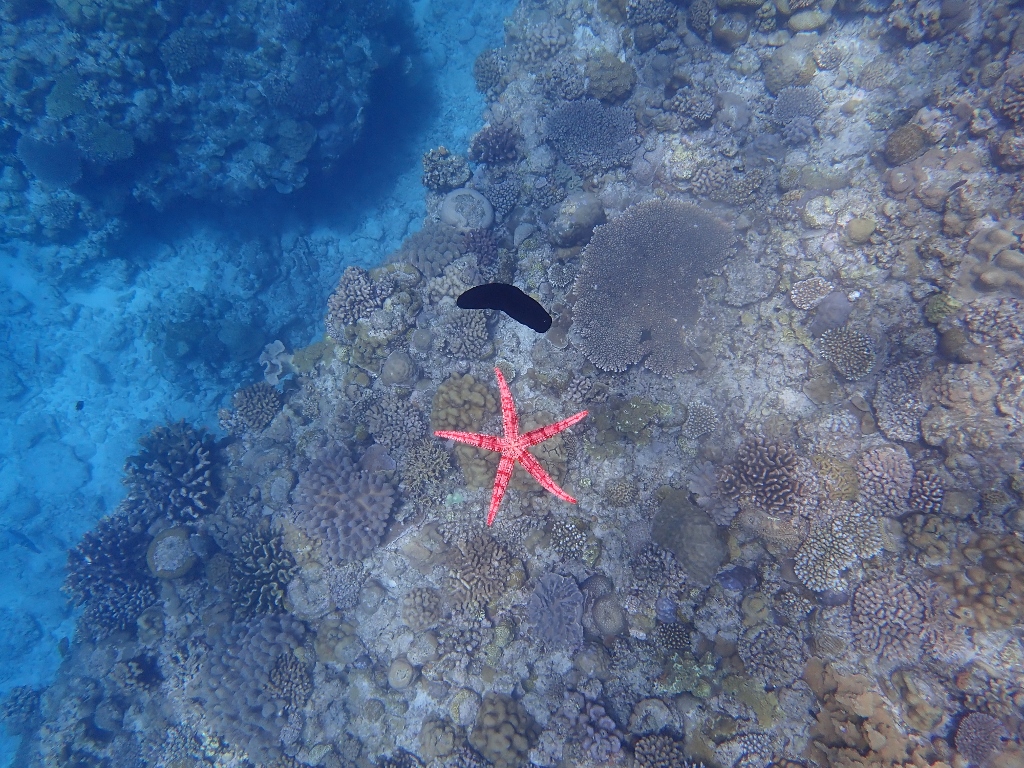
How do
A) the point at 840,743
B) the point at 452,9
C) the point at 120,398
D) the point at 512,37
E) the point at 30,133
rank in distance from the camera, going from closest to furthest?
the point at 840,743
the point at 30,133
the point at 512,37
the point at 120,398
the point at 452,9

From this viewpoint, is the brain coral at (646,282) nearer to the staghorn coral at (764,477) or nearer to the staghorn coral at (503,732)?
the staghorn coral at (764,477)

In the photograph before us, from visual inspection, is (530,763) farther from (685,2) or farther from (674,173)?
(685,2)

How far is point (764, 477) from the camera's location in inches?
239

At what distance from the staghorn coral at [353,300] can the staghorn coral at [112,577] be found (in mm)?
6627

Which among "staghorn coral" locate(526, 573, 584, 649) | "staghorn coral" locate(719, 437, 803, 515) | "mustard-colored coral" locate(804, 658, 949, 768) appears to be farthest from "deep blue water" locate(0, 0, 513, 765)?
"mustard-colored coral" locate(804, 658, 949, 768)

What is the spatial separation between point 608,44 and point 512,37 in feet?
10.9

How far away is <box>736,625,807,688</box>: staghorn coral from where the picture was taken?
5.87 m

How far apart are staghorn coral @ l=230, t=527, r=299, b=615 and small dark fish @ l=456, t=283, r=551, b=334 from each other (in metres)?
6.89

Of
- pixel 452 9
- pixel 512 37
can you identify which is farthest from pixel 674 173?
pixel 452 9

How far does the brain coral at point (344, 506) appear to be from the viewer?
25.0ft

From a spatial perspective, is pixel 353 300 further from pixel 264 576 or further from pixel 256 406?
pixel 264 576

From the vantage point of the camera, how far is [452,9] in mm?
14508

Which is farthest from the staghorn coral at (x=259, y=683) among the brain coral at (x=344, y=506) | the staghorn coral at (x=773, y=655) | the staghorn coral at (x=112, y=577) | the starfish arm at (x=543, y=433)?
the staghorn coral at (x=773, y=655)

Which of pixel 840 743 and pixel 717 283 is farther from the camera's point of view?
pixel 717 283
